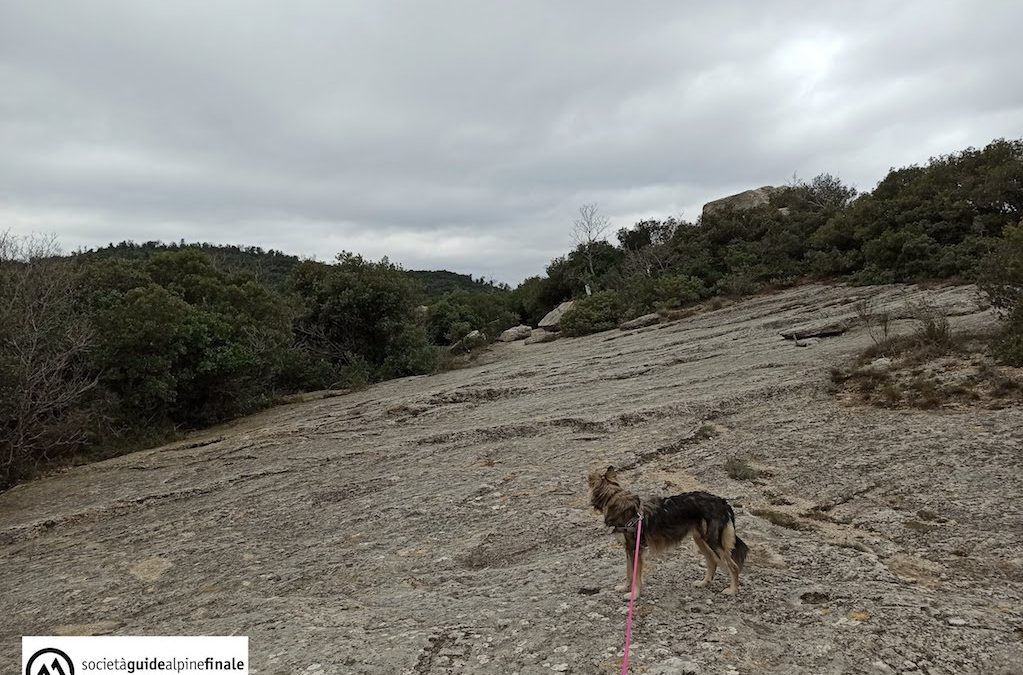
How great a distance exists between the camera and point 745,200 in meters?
42.2

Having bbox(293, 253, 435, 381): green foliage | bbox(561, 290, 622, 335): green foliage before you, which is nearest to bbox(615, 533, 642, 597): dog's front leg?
bbox(293, 253, 435, 381): green foliage

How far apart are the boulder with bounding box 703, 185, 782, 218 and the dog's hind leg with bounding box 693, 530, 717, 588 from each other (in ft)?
126

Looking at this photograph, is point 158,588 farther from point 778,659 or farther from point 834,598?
point 834,598

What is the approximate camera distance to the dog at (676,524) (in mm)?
4453

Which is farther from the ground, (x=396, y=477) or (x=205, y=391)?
(x=205, y=391)

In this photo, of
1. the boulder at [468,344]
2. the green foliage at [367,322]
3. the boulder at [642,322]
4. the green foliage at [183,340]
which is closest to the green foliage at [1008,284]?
the boulder at [642,322]

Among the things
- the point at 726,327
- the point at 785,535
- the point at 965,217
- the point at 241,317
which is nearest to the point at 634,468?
the point at 785,535

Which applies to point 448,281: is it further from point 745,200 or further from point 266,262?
point 745,200

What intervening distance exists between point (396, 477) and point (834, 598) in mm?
6529

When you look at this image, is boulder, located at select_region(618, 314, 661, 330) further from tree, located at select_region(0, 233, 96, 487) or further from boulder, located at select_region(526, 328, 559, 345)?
tree, located at select_region(0, 233, 96, 487)

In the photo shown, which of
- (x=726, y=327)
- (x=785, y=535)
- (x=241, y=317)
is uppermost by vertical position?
(x=241, y=317)

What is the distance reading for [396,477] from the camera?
942 centimetres

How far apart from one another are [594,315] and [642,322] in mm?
3819

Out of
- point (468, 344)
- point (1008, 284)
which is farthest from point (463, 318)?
point (1008, 284)
